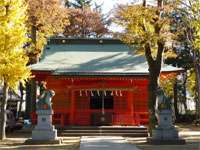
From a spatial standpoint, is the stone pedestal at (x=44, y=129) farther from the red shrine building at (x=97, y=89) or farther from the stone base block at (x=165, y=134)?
the red shrine building at (x=97, y=89)

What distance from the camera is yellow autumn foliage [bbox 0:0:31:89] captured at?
79.7ft

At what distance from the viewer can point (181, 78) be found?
60.9 meters

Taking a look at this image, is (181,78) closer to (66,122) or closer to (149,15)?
(66,122)

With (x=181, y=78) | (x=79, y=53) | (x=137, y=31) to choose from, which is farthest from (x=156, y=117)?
(x=181, y=78)

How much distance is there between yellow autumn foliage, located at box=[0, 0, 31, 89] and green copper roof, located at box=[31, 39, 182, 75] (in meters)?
7.64

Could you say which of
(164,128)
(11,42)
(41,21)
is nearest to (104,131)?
(164,128)

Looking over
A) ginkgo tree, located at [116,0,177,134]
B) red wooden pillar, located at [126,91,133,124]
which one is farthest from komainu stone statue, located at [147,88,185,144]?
red wooden pillar, located at [126,91,133,124]

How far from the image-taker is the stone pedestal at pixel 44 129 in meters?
24.2

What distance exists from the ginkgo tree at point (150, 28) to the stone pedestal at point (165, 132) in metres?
2.29

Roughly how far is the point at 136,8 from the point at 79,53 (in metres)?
14.0

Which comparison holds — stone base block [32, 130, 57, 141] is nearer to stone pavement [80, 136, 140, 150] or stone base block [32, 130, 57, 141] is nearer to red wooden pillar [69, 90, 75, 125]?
stone pavement [80, 136, 140, 150]

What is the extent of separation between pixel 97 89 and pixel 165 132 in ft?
32.2

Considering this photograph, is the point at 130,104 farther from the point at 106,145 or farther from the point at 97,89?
the point at 106,145

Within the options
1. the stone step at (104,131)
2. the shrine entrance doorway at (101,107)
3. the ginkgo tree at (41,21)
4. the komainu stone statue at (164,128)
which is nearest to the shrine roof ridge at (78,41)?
the ginkgo tree at (41,21)
